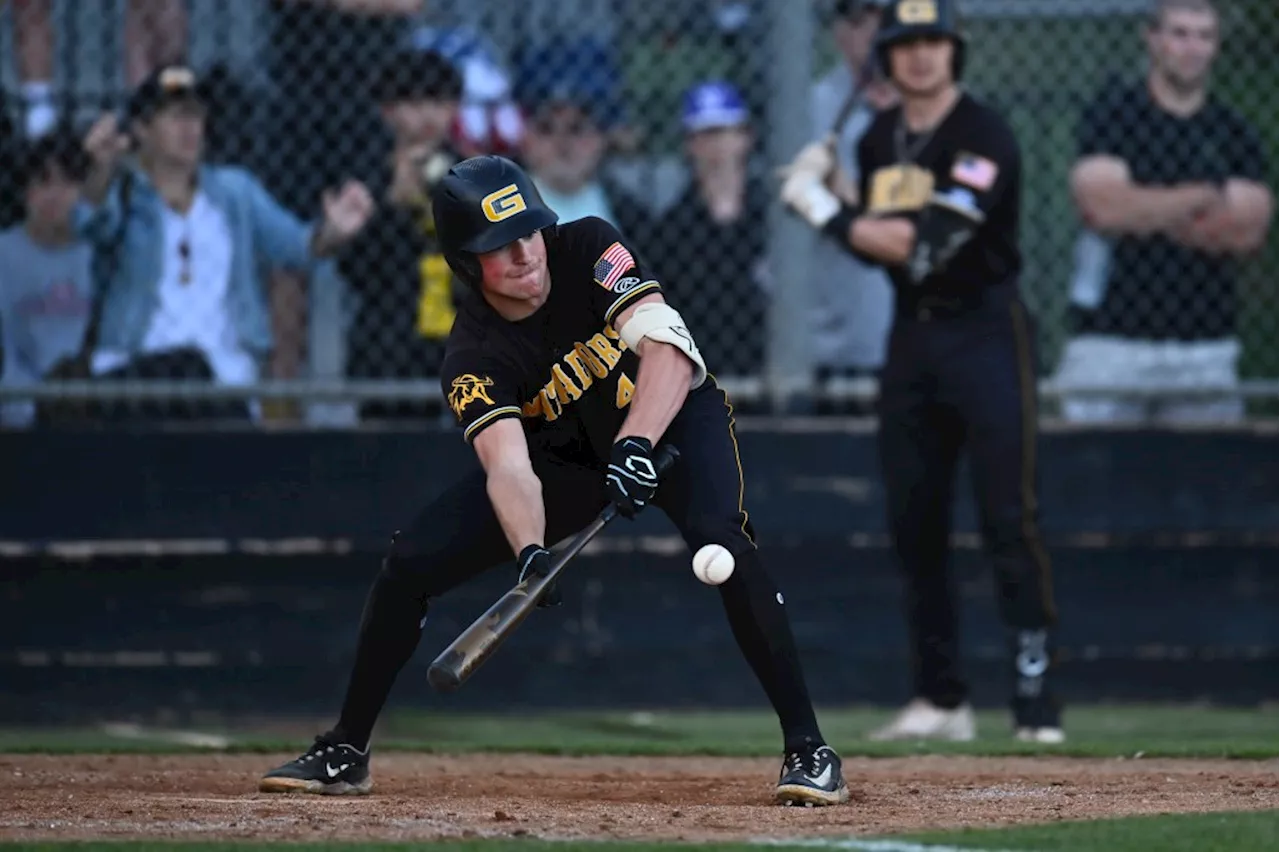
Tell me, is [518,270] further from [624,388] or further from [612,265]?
[624,388]

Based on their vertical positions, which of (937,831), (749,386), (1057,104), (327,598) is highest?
(1057,104)

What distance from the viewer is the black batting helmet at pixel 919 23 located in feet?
23.4

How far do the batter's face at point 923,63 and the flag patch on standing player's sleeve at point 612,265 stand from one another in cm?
231

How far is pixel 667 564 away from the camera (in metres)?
8.30

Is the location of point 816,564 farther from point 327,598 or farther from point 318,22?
point 318,22

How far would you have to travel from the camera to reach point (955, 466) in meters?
7.29

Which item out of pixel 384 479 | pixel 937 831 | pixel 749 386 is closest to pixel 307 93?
pixel 384 479

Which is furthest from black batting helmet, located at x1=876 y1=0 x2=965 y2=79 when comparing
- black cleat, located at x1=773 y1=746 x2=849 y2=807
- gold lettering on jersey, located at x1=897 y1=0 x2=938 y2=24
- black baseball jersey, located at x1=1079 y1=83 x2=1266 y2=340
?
black cleat, located at x1=773 y1=746 x2=849 y2=807

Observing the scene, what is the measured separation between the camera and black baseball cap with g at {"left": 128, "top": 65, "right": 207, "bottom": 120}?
7.78 metres

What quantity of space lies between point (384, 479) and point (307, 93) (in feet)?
4.89

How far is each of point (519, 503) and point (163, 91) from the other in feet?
11.2

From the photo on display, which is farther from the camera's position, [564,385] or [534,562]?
[564,385]

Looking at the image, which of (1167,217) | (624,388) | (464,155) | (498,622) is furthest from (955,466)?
(498,622)

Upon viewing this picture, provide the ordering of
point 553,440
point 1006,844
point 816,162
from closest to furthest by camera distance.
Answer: point 1006,844 → point 553,440 → point 816,162
